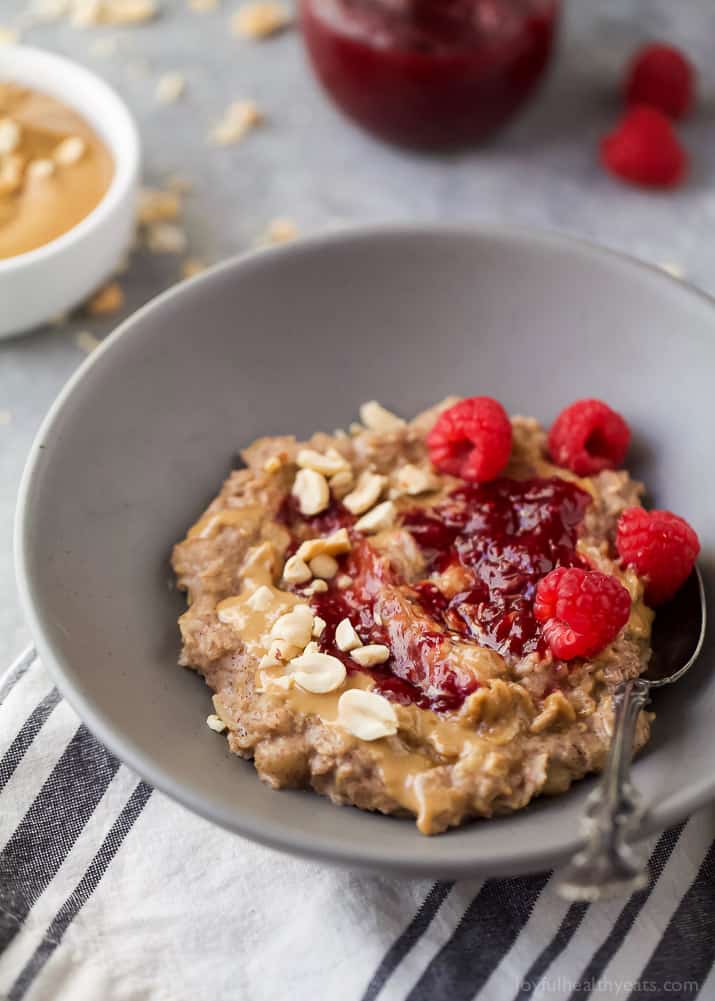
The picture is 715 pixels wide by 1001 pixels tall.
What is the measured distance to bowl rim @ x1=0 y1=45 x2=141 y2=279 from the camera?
276 centimetres

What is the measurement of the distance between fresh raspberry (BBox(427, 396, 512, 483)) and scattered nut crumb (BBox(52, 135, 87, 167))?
4.30ft

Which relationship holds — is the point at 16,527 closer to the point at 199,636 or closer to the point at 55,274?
the point at 199,636

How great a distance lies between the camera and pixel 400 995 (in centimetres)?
197

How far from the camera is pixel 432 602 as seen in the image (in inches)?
83.7

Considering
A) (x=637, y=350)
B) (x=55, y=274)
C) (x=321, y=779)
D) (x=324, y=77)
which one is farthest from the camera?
Answer: (x=324, y=77)

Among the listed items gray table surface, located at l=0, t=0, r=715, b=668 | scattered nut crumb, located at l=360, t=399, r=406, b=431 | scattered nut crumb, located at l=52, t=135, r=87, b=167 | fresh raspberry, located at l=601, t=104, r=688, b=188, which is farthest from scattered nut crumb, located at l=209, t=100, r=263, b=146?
scattered nut crumb, located at l=360, t=399, r=406, b=431

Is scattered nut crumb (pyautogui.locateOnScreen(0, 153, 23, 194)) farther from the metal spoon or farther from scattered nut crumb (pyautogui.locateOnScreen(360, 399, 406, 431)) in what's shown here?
the metal spoon

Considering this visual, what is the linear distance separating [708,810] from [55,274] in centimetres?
194

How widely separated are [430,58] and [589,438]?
4.20 feet

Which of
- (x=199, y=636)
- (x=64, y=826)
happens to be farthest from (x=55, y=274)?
(x=64, y=826)

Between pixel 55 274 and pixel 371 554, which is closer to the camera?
pixel 371 554

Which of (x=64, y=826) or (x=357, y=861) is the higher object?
(x=357, y=861)

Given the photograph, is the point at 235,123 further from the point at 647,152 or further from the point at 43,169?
the point at 647,152

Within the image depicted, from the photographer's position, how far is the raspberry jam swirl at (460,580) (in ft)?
6.66
